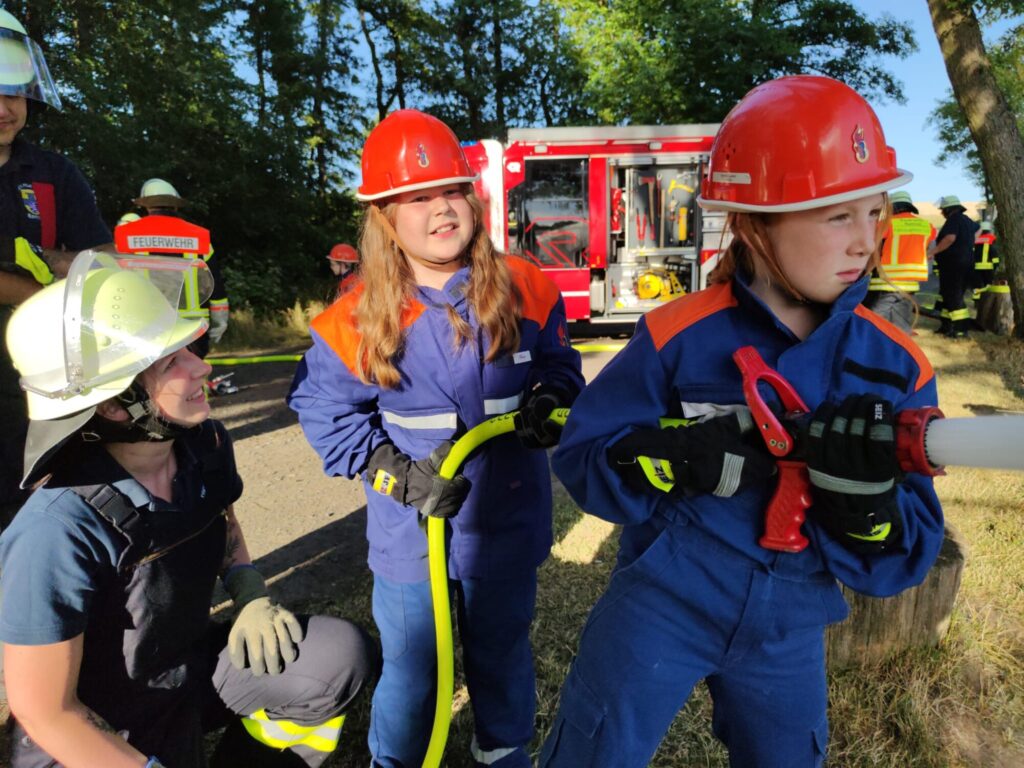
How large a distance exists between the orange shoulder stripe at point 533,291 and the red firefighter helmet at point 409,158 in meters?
0.35

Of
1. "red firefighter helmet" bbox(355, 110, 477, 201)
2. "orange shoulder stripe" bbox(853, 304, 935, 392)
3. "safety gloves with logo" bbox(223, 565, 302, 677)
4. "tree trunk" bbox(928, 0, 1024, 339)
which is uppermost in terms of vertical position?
"tree trunk" bbox(928, 0, 1024, 339)

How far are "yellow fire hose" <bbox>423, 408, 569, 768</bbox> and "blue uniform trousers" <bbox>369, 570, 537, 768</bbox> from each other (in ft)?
0.27

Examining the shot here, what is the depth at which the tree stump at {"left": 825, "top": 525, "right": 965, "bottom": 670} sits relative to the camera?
8.68 feet

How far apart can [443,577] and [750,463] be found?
1.01 meters

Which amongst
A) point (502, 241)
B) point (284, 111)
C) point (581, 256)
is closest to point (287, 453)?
point (502, 241)

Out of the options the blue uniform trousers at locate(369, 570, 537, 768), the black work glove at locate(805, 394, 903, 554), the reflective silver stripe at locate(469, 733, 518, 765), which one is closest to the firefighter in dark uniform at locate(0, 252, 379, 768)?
the blue uniform trousers at locate(369, 570, 537, 768)

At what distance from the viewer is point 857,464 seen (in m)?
1.23

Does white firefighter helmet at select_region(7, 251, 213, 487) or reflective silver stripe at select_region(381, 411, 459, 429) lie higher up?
white firefighter helmet at select_region(7, 251, 213, 487)

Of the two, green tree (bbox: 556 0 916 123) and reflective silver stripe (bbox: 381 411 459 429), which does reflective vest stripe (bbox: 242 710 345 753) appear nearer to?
reflective silver stripe (bbox: 381 411 459 429)

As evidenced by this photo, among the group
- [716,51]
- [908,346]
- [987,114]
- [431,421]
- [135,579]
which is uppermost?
[716,51]

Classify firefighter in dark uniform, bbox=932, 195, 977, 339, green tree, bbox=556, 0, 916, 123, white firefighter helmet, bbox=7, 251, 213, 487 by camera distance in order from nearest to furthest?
white firefighter helmet, bbox=7, 251, 213, 487
firefighter in dark uniform, bbox=932, 195, 977, 339
green tree, bbox=556, 0, 916, 123

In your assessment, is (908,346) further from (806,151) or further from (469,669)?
(469,669)

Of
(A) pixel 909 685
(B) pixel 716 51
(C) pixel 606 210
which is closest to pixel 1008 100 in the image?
(B) pixel 716 51

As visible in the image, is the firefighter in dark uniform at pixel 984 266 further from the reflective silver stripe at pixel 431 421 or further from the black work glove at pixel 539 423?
the reflective silver stripe at pixel 431 421
